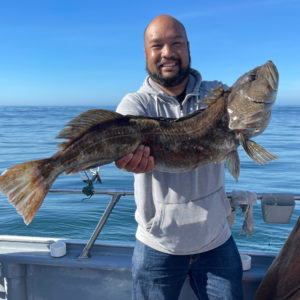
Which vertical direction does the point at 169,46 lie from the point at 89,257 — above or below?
above

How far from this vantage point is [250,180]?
39.6ft

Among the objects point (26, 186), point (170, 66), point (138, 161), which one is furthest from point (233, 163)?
point (26, 186)

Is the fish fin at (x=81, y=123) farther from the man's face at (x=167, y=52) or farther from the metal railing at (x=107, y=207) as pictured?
the metal railing at (x=107, y=207)

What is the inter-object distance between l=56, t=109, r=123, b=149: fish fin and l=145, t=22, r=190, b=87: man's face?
770 millimetres

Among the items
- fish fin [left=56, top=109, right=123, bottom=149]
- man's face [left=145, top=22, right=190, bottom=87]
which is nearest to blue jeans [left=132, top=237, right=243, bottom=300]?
fish fin [left=56, top=109, right=123, bottom=149]

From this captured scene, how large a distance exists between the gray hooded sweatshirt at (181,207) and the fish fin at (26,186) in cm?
83

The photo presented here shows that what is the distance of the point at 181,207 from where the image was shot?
8.88 feet

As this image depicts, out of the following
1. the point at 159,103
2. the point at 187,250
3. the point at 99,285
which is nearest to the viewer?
the point at 187,250

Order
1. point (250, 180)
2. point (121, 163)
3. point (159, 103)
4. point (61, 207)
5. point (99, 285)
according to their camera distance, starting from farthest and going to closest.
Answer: point (250, 180), point (61, 207), point (99, 285), point (159, 103), point (121, 163)

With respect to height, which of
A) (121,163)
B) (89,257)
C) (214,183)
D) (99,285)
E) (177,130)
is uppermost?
(177,130)

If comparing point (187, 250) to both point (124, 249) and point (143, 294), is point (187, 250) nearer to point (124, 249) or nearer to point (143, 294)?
point (143, 294)

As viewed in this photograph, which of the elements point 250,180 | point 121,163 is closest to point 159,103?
point 121,163

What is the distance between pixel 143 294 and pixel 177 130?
1447 mm

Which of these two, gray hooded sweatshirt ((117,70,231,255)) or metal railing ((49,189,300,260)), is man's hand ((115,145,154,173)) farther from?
metal railing ((49,189,300,260))
